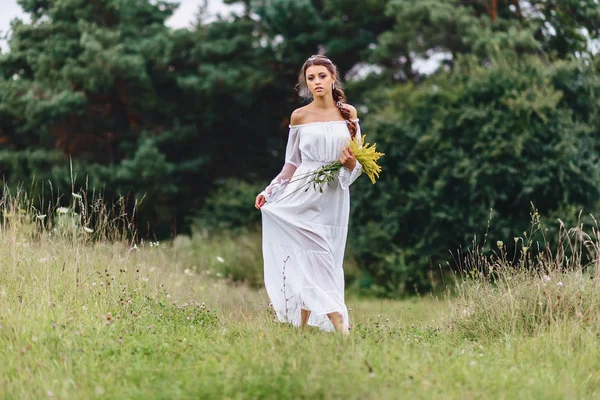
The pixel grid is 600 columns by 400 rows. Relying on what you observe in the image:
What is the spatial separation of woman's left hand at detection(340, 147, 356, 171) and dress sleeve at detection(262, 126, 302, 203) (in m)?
0.52

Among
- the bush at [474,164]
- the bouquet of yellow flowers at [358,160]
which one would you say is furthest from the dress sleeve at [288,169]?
the bush at [474,164]

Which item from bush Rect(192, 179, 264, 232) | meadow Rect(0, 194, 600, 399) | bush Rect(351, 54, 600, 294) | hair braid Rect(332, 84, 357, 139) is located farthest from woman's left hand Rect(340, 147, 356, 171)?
bush Rect(192, 179, 264, 232)

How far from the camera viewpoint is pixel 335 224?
590 cm

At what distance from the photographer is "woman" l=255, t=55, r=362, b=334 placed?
5.74 m

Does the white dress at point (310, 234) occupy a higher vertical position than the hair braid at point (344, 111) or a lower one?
lower

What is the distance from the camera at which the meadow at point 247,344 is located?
4152 millimetres

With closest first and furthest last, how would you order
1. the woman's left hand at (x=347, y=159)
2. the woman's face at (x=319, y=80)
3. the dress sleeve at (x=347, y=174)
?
the woman's left hand at (x=347, y=159) < the dress sleeve at (x=347, y=174) < the woman's face at (x=319, y=80)

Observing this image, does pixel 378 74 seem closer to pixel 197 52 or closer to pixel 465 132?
pixel 197 52

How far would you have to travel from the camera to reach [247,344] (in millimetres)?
4953

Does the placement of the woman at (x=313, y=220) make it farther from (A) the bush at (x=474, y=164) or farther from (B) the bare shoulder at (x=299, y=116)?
(A) the bush at (x=474, y=164)

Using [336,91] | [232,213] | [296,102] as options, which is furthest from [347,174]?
[296,102]

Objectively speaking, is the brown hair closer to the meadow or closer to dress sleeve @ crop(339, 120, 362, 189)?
dress sleeve @ crop(339, 120, 362, 189)

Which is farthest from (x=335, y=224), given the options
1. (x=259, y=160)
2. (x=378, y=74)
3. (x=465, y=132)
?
(x=259, y=160)

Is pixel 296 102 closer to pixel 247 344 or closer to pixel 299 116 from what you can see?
pixel 299 116
